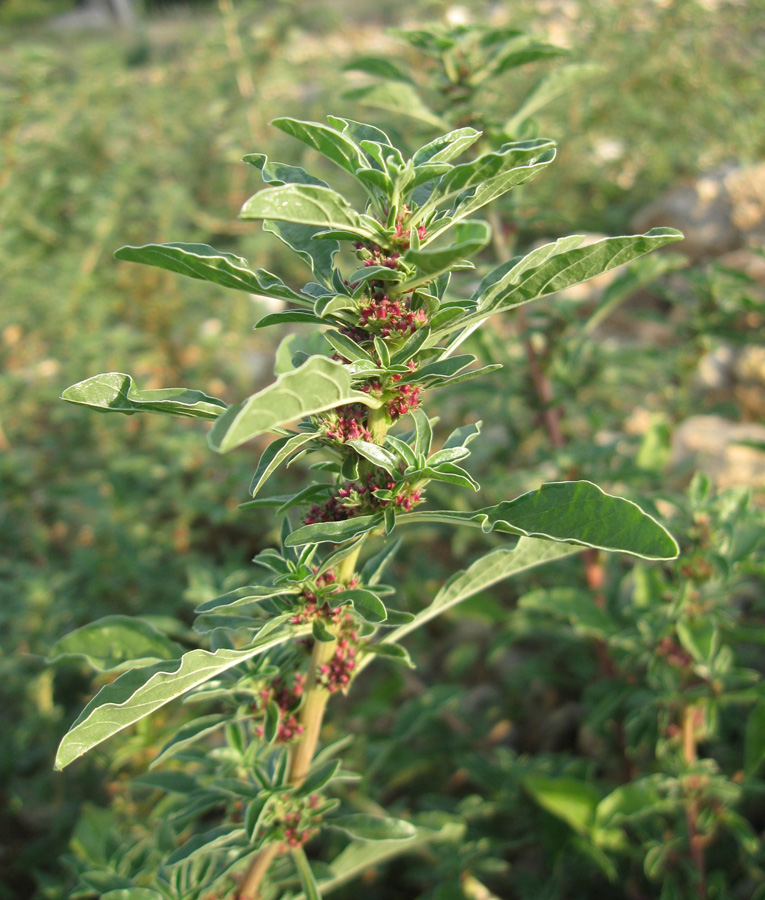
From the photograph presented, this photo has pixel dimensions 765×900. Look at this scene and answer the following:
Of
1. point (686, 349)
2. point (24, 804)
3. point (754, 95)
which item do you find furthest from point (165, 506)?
point (754, 95)

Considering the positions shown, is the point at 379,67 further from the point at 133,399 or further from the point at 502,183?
the point at 133,399

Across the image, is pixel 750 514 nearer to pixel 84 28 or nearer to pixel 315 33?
pixel 315 33

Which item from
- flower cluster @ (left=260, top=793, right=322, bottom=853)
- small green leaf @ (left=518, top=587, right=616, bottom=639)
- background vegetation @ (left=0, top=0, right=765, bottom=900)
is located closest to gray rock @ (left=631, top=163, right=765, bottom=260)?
background vegetation @ (left=0, top=0, right=765, bottom=900)

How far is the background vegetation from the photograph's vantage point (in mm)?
2080

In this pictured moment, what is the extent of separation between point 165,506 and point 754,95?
4.43m

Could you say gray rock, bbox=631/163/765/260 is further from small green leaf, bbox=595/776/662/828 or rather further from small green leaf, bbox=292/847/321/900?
small green leaf, bbox=292/847/321/900

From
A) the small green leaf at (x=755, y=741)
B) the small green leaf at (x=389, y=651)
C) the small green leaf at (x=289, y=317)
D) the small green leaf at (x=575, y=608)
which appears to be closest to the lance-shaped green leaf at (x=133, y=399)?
the small green leaf at (x=289, y=317)

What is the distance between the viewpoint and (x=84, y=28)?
45.0 ft

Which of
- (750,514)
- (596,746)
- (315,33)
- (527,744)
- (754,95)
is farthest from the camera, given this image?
(315,33)

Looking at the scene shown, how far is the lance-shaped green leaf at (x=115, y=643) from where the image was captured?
123cm

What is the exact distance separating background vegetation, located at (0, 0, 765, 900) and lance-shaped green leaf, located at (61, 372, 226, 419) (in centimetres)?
78

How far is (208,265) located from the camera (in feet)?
2.95

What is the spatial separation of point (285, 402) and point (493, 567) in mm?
597

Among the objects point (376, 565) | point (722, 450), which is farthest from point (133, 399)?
point (722, 450)
